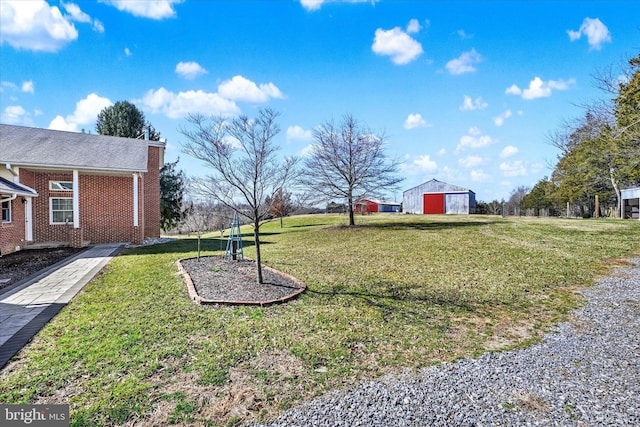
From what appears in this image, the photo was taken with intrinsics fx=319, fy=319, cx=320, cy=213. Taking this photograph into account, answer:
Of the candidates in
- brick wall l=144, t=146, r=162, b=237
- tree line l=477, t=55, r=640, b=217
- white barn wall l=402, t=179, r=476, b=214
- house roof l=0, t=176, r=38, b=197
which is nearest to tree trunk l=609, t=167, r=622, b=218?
tree line l=477, t=55, r=640, b=217

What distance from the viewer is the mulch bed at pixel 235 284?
223 inches

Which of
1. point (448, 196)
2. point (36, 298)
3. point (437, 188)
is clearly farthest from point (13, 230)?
point (448, 196)

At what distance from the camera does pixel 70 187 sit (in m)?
13.9

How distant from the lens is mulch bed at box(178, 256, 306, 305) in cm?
566

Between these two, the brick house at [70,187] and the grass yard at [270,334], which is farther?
the brick house at [70,187]

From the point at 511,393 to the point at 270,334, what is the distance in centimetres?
277

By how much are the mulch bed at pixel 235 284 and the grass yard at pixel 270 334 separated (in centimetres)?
29

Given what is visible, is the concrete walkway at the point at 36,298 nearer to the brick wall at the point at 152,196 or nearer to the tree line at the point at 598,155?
the brick wall at the point at 152,196

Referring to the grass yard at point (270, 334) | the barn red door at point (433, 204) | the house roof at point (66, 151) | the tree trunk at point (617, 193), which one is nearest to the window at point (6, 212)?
the house roof at point (66, 151)

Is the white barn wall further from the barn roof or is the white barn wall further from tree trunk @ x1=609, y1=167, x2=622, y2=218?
tree trunk @ x1=609, y1=167, x2=622, y2=218

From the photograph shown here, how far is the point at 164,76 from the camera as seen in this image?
12.4m

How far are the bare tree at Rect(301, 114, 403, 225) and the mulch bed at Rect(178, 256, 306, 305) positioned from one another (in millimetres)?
9712

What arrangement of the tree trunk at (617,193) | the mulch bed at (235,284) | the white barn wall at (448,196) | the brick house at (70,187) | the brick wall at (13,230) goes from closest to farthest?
1. the mulch bed at (235,284)
2. the brick wall at (13,230)
3. the brick house at (70,187)
4. the tree trunk at (617,193)
5. the white barn wall at (448,196)

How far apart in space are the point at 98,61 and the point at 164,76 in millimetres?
2564
